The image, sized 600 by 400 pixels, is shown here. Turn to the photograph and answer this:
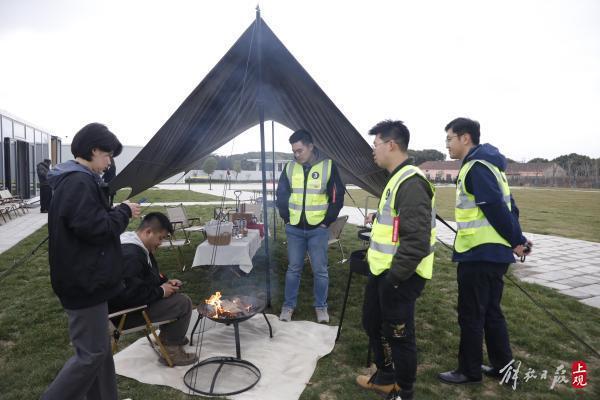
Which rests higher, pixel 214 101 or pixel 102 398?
pixel 214 101

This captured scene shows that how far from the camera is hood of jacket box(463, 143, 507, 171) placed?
8.71 feet

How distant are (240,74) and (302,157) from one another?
3.80 ft

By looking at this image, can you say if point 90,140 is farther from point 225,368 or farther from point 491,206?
point 491,206

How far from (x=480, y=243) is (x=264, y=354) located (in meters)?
2.04

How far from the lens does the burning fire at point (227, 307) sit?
124 inches

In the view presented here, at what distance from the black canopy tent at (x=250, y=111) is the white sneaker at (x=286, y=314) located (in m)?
0.39

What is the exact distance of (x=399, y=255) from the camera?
7.43 feet

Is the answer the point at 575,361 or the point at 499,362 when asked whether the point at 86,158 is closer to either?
the point at 499,362


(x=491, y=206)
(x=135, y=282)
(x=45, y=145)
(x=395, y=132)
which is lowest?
(x=135, y=282)

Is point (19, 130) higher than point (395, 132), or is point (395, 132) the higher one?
point (19, 130)

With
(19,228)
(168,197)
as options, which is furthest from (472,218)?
(168,197)

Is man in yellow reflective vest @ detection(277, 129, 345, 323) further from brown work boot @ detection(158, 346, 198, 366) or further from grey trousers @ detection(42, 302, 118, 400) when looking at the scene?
grey trousers @ detection(42, 302, 118, 400)

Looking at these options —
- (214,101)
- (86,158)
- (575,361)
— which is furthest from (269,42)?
(575,361)

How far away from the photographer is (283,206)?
13.9 feet
